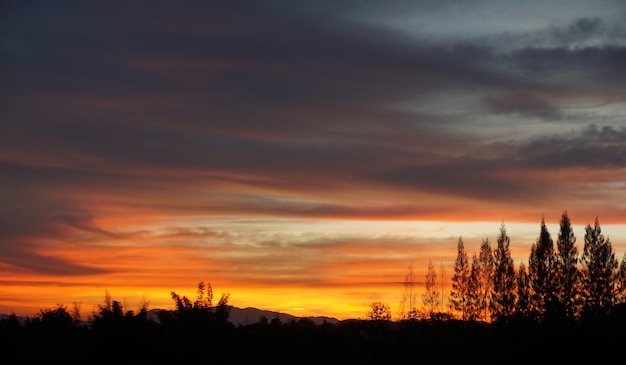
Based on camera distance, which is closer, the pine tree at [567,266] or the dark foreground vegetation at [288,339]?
the dark foreground vegetation at [288,339]

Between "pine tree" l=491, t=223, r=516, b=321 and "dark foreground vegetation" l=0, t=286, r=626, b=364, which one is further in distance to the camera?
"pine tree" l=491, t=223, r=516, b=321

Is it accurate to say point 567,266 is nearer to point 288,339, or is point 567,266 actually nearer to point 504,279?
point 504,279

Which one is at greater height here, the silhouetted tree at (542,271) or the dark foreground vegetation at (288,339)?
the silhouetted tree at (542,271)

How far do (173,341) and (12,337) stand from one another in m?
7.85

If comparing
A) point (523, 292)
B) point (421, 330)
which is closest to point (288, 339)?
point (421, 330)

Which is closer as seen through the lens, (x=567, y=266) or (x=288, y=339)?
(x=288, y=339)

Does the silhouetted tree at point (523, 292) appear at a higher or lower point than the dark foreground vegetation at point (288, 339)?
higher

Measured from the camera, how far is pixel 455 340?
54.5 metres

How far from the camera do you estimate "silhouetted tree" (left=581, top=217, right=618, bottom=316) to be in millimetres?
58312

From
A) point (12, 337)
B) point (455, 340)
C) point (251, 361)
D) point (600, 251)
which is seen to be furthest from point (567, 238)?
point (12, 337)

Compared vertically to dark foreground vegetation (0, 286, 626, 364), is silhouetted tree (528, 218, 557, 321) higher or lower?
higher

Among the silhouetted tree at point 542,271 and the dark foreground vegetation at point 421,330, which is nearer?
the dark foreground vegetation at point 421,330

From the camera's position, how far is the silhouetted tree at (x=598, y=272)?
58312 mm

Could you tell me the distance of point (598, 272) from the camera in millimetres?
58969
